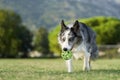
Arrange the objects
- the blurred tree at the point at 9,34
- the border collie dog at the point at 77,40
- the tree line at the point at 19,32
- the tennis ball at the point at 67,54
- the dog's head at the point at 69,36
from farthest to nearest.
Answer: the blurred tree at the point at 9,34 < the tree line at the point at 19,32 < the tennis ball at the point at 67,54 < the border collie dog at the point at 77,40 < the dog's head at the point at 69,36

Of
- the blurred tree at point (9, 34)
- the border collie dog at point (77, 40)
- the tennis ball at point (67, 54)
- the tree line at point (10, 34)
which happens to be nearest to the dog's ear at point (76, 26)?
the border collie dog at point (77, 40)

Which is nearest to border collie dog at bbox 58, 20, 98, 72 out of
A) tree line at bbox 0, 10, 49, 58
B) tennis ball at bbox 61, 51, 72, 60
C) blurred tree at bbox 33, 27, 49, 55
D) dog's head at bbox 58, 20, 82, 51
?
dog's head at bbox 58, 20, 82, 51

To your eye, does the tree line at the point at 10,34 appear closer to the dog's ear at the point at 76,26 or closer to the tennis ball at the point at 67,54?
the tennis ball at the point at 67,54

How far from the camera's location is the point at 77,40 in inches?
619

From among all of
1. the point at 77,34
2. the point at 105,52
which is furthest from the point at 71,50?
the point at 105,52

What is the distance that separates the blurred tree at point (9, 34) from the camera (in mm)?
76625

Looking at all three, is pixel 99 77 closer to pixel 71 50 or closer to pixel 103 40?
pixel 71 50

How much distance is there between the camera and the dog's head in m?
15.1

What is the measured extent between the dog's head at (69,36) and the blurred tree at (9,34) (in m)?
60.8

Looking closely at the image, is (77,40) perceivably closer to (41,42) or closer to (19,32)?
(19,32)

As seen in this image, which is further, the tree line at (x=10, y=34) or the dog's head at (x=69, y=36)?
the tree line at (x=10, y=34)

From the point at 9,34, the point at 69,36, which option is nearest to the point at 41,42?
the point at 9,34

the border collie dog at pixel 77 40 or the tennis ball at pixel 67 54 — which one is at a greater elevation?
the border collie dog at pixel 77 40

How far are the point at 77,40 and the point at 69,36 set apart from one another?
22.4 inches
